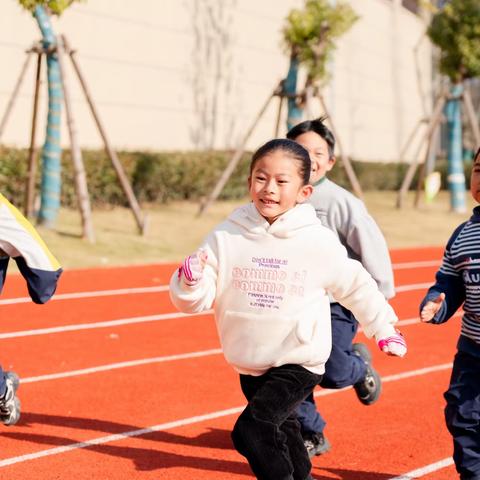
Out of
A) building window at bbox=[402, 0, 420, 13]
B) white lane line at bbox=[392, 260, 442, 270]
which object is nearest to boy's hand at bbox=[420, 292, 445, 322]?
white lane line at bbox=[392, 260, 442, 270]

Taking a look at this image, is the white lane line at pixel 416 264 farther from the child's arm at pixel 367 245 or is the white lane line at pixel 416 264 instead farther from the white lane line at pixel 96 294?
the child's arm at pixel 367 245

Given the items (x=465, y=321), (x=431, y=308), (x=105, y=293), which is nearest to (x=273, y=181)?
(x=431, y=308)

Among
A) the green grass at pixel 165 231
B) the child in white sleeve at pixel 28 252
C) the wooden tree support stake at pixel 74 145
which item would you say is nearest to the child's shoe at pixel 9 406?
the child in white sleeve at pixel 28 252

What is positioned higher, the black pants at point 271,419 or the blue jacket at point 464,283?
the blue jacket at point 464,283

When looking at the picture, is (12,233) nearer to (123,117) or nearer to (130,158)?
(130,158)

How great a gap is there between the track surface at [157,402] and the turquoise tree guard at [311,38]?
10.2 m

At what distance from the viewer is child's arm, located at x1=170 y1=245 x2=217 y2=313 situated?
392 centimetres

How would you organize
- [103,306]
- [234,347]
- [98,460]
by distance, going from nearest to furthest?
[234,347] → [98,460] → [103,306]

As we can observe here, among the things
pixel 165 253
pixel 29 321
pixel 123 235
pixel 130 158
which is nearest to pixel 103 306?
pixel 29 321

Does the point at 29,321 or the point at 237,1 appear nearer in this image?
the point at 29,321

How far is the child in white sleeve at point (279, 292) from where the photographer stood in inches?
161

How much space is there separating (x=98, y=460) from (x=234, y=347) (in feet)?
5.32

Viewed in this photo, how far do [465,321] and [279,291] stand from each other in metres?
1.01

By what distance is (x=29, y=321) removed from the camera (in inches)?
387
